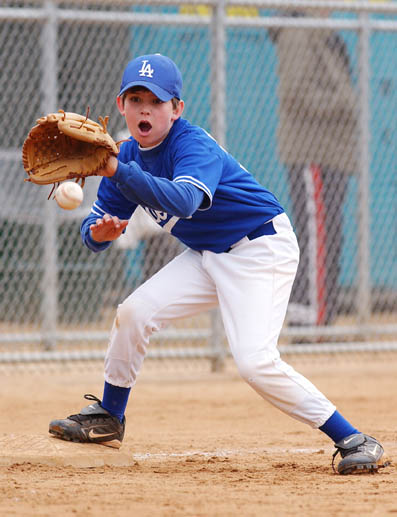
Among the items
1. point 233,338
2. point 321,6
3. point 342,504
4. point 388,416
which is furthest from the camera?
point 321,6

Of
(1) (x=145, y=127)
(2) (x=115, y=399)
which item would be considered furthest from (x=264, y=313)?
(1) (x=145, y=127)

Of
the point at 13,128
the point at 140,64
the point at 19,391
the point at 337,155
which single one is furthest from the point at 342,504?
the point at 13,128

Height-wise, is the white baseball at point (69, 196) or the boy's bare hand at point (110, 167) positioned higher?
the boy's bare hand at point (110, 167)

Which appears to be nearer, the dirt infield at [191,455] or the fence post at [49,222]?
the dirt infield at [191,455]

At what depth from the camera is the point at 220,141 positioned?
646 centimetres

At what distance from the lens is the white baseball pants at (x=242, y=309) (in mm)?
3588

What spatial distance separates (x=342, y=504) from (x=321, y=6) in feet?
14.5

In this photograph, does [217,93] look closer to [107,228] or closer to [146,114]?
[146,114]

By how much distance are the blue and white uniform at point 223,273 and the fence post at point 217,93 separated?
8.03ft

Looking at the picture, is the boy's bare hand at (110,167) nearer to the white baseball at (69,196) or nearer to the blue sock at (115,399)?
the white baseball at (69,196)

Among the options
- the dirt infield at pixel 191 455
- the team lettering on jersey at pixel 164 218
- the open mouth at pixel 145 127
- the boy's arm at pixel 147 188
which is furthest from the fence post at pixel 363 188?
the boy's arm at pixel 147 188

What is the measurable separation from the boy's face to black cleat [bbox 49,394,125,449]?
113cm

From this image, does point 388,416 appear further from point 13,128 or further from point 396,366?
point 13,128

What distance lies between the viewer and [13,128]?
24.2ft
